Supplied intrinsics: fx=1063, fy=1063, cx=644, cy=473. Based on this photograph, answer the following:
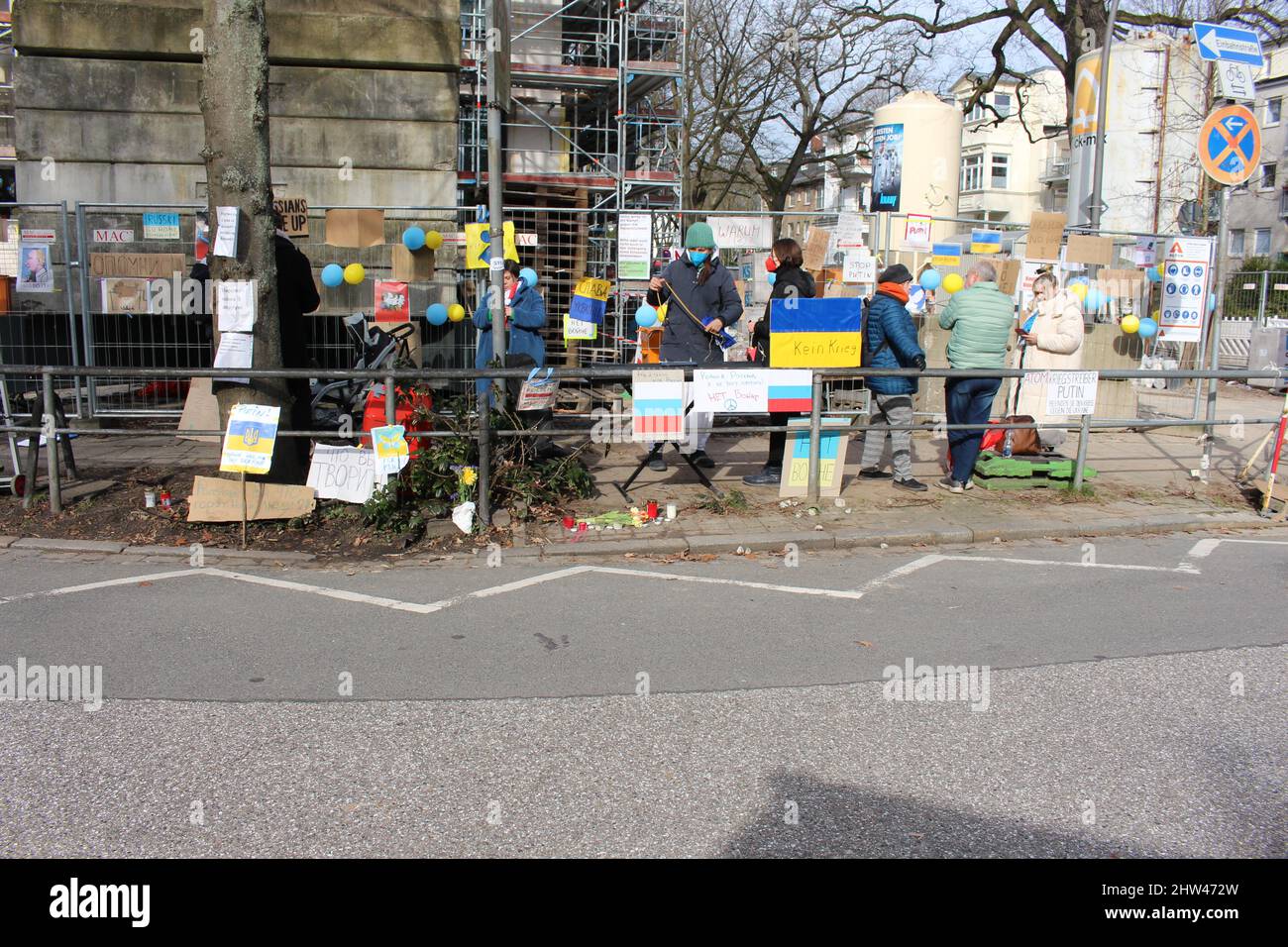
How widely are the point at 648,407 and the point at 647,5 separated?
74.8 feet

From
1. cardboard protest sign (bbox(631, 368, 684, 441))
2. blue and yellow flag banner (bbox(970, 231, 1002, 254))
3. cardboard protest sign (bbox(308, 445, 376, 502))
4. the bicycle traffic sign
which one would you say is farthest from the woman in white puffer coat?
cardboard protest sign (bbox(308, 445, 376, 502))

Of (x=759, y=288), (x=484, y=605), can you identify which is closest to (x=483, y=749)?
(x=484, y=605)

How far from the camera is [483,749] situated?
4520 millimetres

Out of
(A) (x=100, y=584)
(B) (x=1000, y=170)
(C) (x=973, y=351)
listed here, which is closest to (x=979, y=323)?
(C) (x=973, y=351)

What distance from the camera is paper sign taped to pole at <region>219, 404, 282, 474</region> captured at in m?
8.03

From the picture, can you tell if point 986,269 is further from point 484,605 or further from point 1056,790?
point 1056,790

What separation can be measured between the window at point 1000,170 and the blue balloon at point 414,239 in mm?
64309

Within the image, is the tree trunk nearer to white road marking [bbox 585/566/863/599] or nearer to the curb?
the curb

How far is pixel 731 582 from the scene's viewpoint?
23.6 ft

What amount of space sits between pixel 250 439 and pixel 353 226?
484 centimetres

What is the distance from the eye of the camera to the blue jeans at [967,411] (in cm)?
958

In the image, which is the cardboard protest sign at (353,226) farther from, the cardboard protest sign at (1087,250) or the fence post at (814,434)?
the cardboard protest sign at (1087,250)

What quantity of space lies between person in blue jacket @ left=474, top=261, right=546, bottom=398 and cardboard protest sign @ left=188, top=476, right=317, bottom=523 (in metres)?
2.18

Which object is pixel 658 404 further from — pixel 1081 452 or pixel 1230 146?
pixel 1230 146
